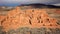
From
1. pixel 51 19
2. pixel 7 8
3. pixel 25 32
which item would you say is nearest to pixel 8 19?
pixel 7 8

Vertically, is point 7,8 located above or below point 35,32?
above

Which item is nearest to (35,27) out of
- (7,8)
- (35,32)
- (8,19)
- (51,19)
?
(35,32)

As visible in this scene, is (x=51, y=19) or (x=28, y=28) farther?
(x=51, y=19)

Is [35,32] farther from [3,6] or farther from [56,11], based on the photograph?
[3,6]

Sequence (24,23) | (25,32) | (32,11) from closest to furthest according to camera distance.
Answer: (25,32)
(24,23)
(32,11)

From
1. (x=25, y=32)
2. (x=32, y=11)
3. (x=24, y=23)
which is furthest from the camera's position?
(x=32, y=11)

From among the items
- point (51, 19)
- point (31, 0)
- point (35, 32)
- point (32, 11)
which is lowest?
point (35, 32)
